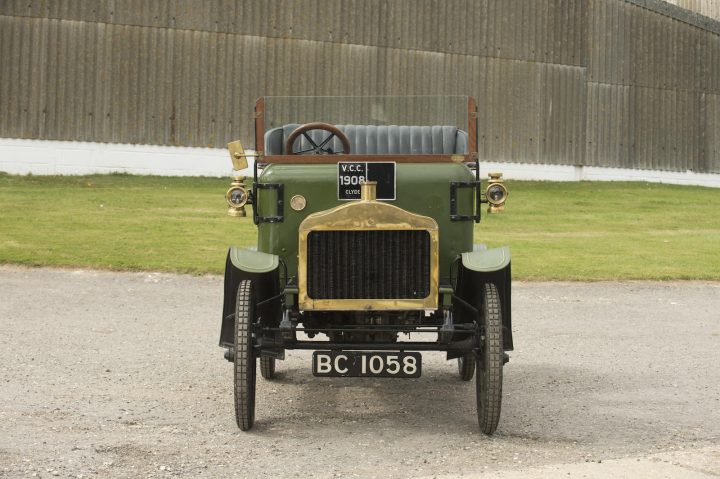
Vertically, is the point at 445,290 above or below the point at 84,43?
below

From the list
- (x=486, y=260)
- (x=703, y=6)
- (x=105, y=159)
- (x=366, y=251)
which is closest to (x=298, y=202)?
(x=366, y=251)

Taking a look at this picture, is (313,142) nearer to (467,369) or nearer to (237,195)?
(237,195)

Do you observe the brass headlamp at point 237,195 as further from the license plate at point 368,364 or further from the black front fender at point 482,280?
the black front fender at point 482,280

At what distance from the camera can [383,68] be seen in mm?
30109

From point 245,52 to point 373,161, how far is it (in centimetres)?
2100

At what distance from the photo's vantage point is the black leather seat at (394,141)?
9.12 meters

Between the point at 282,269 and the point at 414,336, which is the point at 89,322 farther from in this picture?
the point at 282,269

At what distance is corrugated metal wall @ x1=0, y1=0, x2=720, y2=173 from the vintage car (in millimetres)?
19517

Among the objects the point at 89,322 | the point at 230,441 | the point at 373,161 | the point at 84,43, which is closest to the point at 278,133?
the point at 373,161

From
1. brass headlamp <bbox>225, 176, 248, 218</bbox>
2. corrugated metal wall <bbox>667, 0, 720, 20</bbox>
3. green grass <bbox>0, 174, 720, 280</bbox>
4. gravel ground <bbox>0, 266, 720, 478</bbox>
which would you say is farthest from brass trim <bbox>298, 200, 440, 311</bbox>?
corrugated metal wall <bbox>667, 0, 720, 20</bbox>

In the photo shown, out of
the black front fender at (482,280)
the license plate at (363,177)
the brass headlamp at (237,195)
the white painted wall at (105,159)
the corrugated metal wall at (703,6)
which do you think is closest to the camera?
the black front fender at (482,280)

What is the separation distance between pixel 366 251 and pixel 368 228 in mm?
172

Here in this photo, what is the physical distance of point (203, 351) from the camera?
10891 mm

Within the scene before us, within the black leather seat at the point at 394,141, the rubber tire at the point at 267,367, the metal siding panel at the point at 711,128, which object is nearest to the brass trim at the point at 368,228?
the black leather seat at the point at 394,141
